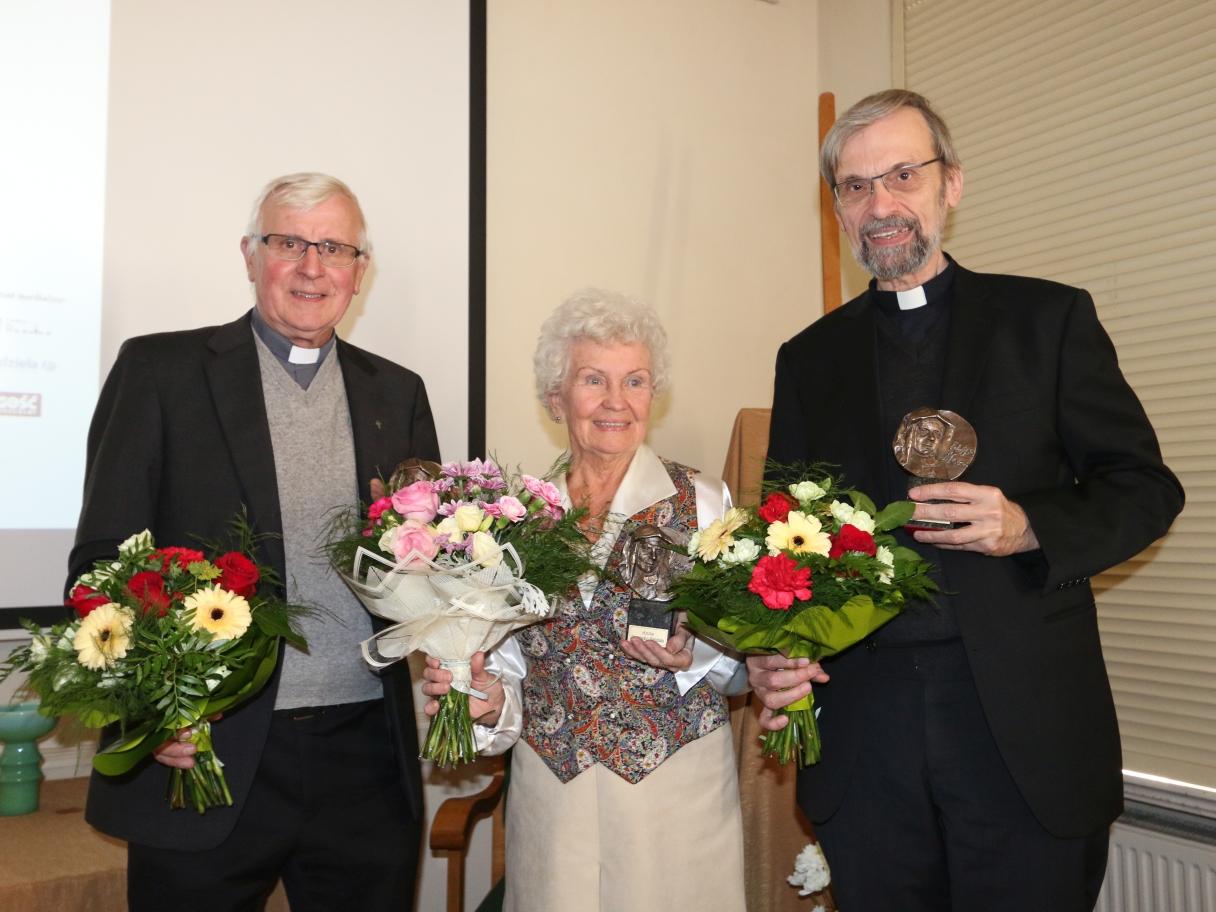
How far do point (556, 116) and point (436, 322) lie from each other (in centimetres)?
102

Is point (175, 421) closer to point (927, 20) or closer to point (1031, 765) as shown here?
point (1031, 765)

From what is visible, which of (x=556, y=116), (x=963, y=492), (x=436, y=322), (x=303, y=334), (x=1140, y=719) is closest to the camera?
(x=963, y=492)

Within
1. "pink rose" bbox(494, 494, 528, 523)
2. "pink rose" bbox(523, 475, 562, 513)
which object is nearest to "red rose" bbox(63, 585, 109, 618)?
"pink rose" bbox(494, 494, 528, 523)

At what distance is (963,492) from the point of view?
6.54 feet

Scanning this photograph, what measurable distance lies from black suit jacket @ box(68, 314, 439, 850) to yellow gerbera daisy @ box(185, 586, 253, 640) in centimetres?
36

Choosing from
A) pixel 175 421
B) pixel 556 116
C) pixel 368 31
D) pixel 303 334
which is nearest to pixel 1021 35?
pixel 556 116

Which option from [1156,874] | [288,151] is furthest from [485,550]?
[1156,874]

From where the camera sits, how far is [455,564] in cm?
211

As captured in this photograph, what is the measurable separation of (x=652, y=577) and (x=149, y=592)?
1001 mm

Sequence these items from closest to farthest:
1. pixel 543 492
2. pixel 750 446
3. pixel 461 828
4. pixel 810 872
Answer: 1. pixel 543 492
2. pixel 461 828
3. pixel 810 872
4. pixel 750 446

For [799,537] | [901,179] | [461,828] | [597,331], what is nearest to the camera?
[799,537]

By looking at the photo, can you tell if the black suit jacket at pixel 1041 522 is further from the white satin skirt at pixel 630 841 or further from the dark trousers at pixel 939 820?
the white satin skirt at pixel 630 841

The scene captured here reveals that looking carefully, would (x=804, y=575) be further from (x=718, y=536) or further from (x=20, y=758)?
(x=20, y=758)

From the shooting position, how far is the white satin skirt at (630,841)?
2486 millimetres
